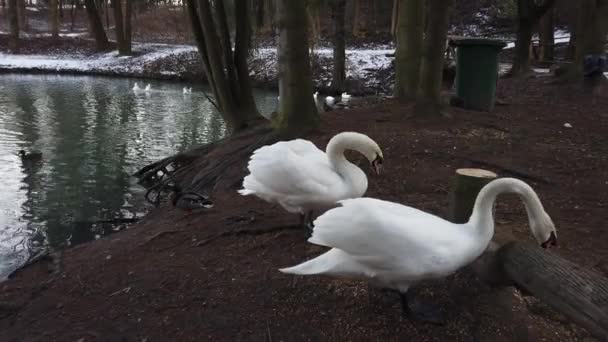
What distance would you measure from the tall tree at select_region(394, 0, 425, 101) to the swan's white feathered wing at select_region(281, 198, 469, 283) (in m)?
8.19

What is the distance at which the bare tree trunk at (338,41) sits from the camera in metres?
21.0

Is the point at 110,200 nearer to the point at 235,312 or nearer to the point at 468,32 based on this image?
the point at 235,312

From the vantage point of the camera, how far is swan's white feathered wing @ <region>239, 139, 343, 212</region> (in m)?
4.58

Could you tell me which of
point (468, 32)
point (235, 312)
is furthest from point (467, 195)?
point (468, 32)

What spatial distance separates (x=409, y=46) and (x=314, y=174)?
7.25m

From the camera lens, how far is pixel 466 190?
12.7ft

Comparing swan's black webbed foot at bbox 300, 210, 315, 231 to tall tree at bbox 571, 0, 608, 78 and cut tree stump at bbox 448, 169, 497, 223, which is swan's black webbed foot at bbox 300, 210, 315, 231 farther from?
tall tree at bbox 571, 0, 608, 78

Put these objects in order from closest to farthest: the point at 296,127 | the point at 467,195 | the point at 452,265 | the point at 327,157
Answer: the point at 452,265 → the point at 467,195 → the point at 327,157 → the point at 296,127

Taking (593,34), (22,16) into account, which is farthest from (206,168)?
(22,16)

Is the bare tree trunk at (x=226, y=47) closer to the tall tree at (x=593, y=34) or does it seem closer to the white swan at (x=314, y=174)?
the white swan at (x=314, y=174)

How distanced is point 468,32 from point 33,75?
27.1 metres

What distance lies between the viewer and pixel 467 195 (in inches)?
153

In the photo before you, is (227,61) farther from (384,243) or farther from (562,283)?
(562,283)

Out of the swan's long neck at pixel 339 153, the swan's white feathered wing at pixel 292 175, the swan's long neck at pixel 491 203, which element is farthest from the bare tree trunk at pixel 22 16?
the swan's long neck at pixel 491 203
